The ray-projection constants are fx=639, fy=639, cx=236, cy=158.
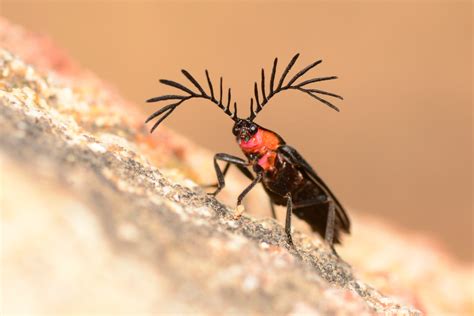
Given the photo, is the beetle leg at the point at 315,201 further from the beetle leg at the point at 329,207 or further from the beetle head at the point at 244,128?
the beetle head at the point at 244,128

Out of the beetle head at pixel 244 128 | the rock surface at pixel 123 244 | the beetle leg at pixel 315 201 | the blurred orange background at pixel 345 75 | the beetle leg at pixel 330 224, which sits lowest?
the rock surface at pixel 123 244

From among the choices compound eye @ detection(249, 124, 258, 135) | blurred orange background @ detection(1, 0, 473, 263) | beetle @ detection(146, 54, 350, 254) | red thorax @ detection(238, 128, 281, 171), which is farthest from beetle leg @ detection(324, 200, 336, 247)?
Result: blurred orange background @ detection(1, 0, 473, 263)

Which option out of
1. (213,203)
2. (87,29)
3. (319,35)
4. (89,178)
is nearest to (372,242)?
(213,203)

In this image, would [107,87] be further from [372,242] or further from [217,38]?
[217,38]

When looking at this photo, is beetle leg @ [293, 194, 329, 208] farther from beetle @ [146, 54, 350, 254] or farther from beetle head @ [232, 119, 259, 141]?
beetle head @ [232, 119, 259, 141]

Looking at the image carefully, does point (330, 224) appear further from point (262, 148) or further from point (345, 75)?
point (345, 75)

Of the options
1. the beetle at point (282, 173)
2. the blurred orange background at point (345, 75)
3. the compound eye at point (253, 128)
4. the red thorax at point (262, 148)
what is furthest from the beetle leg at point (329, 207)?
the blurred orange background at point (345, 75)

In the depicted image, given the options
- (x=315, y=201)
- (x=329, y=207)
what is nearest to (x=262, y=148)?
(x=315, y=201)
